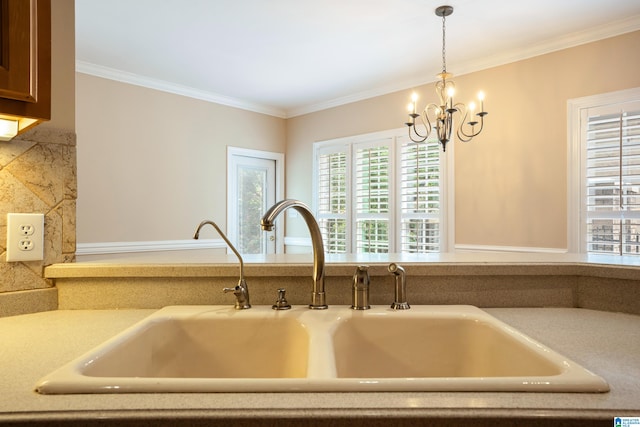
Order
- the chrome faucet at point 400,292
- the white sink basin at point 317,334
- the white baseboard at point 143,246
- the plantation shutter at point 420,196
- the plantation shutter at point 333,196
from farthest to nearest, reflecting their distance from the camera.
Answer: the plantation shutter at point 333,196, the plantation shutter at point 420,196, the white baseboard at point 143,246, the chrome faucet at point 400,292, the white sink basin at point 317,334

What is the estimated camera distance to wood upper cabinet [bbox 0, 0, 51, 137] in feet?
2.71

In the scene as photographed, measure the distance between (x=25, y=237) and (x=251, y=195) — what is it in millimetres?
3891

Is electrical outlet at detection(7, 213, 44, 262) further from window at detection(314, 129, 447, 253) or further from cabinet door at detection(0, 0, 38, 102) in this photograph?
window at detection(314, 129, 447, 253)

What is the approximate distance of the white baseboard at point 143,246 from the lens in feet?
12.0

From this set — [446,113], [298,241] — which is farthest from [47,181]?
[298,241]

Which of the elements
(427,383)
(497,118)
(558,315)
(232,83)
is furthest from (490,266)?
(232,83)

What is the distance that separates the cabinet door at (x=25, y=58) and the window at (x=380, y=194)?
136 inches

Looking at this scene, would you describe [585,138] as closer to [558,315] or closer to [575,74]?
[575,74]

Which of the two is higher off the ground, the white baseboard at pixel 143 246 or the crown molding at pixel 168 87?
the crown molding at pixel 168 87

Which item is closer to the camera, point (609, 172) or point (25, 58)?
point (25, 58)

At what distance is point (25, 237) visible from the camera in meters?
1.17

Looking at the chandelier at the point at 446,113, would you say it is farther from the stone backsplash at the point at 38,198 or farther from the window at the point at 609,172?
the stone backsplash at the point at 38,198

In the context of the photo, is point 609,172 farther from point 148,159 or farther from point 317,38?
point 148,159

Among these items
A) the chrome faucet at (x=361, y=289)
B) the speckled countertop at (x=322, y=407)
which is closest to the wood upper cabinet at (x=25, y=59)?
the speckled countertop at (x=322, y=407)
